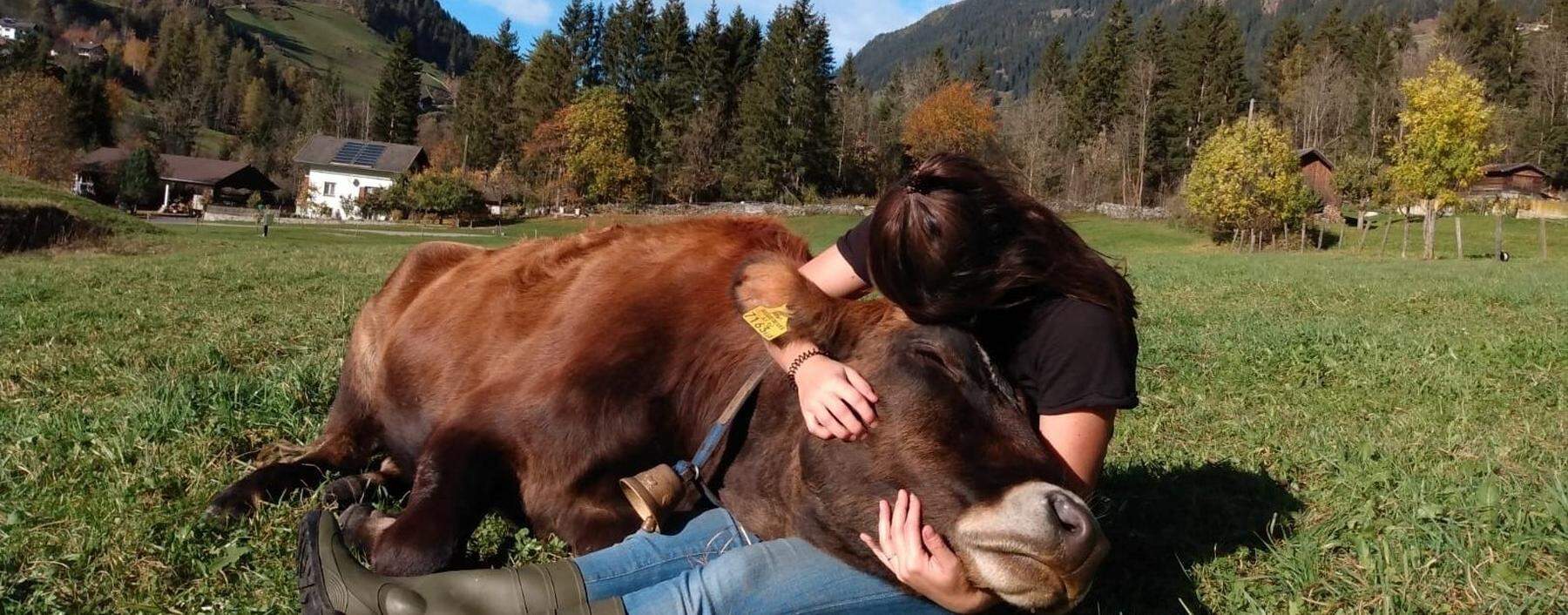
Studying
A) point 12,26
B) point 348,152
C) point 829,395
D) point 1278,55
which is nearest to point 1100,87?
point 1278,55

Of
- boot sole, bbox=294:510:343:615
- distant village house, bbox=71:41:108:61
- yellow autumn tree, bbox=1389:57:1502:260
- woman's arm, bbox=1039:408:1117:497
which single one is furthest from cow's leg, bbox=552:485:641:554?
distant village house, bbox=71:41:108:61

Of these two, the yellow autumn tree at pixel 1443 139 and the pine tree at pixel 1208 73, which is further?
the pine tree at pixel 1208 73

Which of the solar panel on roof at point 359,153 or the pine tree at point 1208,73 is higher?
the pine tree at point 1208,73

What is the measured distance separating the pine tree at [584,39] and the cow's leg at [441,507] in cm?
8509

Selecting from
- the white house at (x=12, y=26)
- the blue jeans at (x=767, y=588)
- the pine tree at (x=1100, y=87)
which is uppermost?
the white house at (x=12, y=26)

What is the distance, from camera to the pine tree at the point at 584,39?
85500mm

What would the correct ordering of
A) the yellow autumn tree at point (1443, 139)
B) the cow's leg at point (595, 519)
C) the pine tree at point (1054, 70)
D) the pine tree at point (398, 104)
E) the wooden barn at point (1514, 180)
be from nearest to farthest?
1. the cow's leg at point (595, 519)
2. the yellow autumn tree at point (1443, 139)
3. the wooden barn at point (1514, 180)
4. the pine tree at point (1054, 70)
5. the pine tree at point (398, 104)

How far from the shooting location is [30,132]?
55.5m

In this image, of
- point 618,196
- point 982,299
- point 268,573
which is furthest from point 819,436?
point 618,196

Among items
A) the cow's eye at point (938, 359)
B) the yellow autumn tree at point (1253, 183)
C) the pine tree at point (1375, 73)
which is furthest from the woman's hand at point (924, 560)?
the pine tree at point (1375, 73)

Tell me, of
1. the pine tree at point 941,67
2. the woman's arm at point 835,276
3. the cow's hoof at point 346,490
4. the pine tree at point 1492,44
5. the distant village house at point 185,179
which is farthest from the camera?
the pine tree at point 941,67

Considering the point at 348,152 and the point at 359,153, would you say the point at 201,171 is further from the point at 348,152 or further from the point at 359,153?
the point at 359,153

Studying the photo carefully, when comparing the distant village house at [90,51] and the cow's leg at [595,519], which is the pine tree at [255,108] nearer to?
the distant village house at [90,51]

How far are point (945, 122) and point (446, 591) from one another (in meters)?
73.3
